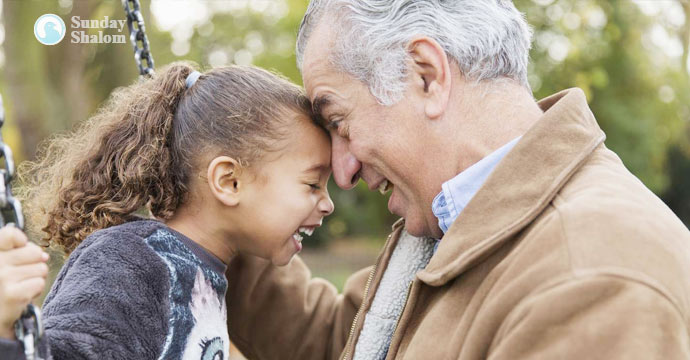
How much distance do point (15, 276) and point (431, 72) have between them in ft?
4.08

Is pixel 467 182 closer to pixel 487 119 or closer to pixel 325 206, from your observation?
pixel 487 119

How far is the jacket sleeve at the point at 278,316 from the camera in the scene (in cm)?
299

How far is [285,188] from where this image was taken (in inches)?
103

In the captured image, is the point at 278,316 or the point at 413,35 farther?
the point at 278,316

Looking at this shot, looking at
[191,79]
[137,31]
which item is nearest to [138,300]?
[191,79]

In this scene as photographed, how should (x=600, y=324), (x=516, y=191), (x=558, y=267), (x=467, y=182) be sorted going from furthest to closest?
(x=467, y=182) < (x=516, y=191) < (x=558, y=267) < (x=600, y=324)

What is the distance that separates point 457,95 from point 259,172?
0.71 meters

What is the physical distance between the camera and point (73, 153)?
110 inches

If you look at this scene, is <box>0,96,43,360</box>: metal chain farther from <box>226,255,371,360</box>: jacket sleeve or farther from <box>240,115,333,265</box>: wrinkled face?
<box>226,255,371,360</box>: jacket sleeve

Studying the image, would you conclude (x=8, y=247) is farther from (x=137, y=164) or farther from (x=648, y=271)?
(x=648, y=271)

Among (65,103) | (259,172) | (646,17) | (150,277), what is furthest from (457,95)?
(646,17)

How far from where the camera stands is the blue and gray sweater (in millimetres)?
2047

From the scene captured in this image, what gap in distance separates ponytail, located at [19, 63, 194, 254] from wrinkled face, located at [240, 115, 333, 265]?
0.82ft

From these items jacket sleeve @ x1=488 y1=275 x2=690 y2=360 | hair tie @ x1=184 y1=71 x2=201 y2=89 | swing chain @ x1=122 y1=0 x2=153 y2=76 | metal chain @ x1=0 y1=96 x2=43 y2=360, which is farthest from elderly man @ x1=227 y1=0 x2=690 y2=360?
metal chain @ x1=0 y1=96 x2=43 y2=360
